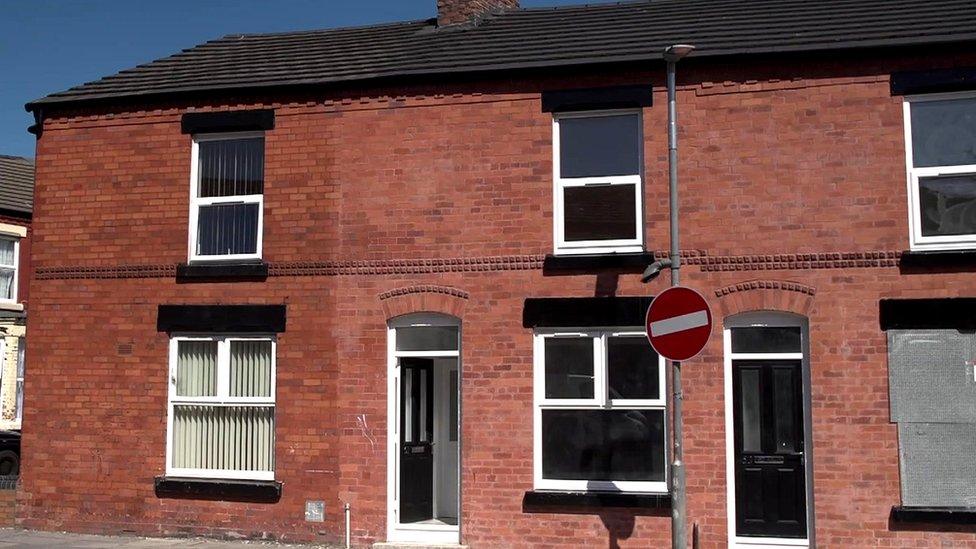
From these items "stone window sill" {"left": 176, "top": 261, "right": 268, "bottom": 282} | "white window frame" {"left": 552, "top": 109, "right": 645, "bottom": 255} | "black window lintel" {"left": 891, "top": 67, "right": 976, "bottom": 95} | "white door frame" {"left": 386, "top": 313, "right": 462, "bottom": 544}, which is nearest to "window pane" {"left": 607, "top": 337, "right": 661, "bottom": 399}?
"white window frame" {"left": 552, "top": 109, "right": 645, "bottom": 255}

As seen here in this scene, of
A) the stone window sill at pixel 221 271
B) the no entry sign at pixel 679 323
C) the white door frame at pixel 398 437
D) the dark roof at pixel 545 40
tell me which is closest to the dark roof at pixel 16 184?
the dark roof at pixel 545 40

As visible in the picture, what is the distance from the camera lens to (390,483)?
11.9m

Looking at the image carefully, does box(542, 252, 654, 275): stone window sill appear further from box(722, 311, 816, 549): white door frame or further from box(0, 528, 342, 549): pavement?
box(0, 528, 342, 549): pavement

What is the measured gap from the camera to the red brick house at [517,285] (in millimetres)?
10828

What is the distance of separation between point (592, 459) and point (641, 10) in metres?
6.16

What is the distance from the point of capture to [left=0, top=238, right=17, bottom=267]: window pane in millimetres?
25578

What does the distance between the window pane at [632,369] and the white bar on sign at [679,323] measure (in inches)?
75.6

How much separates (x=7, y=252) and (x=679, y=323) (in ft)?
71.1

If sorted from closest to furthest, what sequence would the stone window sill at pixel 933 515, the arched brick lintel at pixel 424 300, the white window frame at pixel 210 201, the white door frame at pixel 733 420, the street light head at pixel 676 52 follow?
1. the street light head at pixel 676 52
2. the stone window sill at pixel 933 515
3. the white door frame at pixel 733 420
4. the arched brick lintel at pixel 424 300
5. the white window frame at pixel 210 201

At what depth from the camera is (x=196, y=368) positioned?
12.7m

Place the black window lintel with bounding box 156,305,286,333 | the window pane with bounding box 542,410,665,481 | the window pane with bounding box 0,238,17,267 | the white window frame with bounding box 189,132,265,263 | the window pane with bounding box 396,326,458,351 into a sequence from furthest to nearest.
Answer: the window pane with bounding box 0,238,17,267
the white window frame with bounding box 189,132,265,263
the black window lintel with bounding box 156,305,286,333
the window pane with bounding box 396,326,458,351
the window pane with bounding box 542,410,665,481

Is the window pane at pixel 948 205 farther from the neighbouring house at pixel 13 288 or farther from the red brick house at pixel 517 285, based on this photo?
the neighbouring house at pixel 13 288

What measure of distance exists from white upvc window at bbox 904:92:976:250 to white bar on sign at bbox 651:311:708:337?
3202mm

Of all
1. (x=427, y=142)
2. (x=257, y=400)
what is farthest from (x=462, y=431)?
(x=427, y=142)
